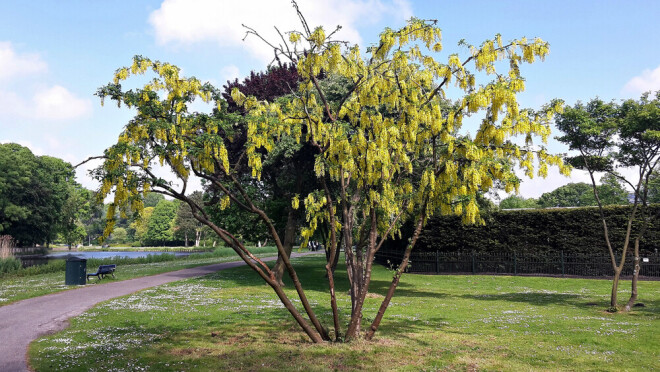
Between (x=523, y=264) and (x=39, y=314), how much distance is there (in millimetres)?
24778

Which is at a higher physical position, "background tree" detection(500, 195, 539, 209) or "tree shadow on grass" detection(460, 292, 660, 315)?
"background tree" detection(500, 195, 539, 209)

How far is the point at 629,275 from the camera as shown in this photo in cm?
2405

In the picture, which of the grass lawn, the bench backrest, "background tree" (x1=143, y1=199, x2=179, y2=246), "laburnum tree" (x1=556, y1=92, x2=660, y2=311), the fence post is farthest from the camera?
"background tree" (x1=143, y1=199, x2=179, y2=246)

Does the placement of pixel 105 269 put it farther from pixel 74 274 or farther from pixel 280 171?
pixel 280 171

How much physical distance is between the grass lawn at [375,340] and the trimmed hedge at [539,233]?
8818mm

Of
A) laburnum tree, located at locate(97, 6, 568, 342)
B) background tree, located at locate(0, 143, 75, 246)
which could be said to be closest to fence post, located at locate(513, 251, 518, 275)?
laburnum tree, located at locate(97, 6, 568, 342)

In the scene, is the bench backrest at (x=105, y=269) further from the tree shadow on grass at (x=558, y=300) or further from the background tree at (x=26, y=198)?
the background tree at (x=26, y=198)

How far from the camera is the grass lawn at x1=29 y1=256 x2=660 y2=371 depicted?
7965mm

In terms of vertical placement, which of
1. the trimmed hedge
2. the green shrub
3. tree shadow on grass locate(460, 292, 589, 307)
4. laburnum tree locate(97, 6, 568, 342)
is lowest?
tree shadow on grass locate(460, 292, 589, 307)

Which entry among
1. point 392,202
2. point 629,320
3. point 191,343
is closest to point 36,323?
point 191,343

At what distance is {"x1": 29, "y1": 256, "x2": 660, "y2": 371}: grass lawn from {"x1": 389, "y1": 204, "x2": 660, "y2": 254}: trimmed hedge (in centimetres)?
882

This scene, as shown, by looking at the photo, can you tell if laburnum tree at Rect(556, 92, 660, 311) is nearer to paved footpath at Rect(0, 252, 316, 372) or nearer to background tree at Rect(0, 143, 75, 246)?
paved footpath at Rect(0, 252, 316, 372)

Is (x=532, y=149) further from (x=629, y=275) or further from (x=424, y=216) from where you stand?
(x=629, y=275)

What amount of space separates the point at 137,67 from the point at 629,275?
1031 inches
